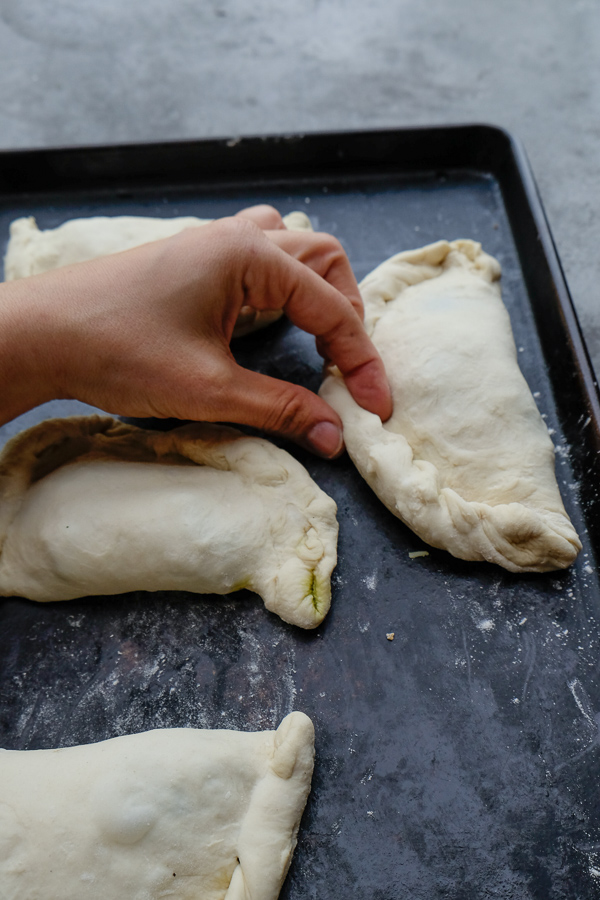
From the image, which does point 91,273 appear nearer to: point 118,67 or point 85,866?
point 85,866

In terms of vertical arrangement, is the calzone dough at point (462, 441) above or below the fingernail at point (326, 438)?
above

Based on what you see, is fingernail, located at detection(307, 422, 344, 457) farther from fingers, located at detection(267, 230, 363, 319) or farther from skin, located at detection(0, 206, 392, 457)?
fingers, located at detection(267, 230, 363, 319)

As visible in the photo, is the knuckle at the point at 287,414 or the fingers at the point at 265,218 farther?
the fingers at the point at 265,218

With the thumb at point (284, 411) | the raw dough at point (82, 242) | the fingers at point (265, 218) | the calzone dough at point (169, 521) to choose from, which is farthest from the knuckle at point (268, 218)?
the calzone dough at point (169, 521)

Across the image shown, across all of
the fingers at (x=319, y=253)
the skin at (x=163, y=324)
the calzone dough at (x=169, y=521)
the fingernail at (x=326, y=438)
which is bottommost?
the calzone dough at (x=169, y=521)

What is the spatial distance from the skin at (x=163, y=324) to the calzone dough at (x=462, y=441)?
203mm

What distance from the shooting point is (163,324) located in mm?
1581

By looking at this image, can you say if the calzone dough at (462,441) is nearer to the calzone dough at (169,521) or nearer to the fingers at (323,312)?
the fingers at (323,312)

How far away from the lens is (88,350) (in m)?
1.59

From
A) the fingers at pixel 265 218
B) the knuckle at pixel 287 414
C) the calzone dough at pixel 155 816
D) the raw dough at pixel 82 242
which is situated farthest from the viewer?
the raw dough at pixel 82 242

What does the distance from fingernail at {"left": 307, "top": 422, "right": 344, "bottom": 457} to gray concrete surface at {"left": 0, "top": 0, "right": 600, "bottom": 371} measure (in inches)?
78.0

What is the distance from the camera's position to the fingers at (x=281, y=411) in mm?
1647

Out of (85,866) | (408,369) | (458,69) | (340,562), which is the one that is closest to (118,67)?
(458,69)

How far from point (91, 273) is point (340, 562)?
98 cm
